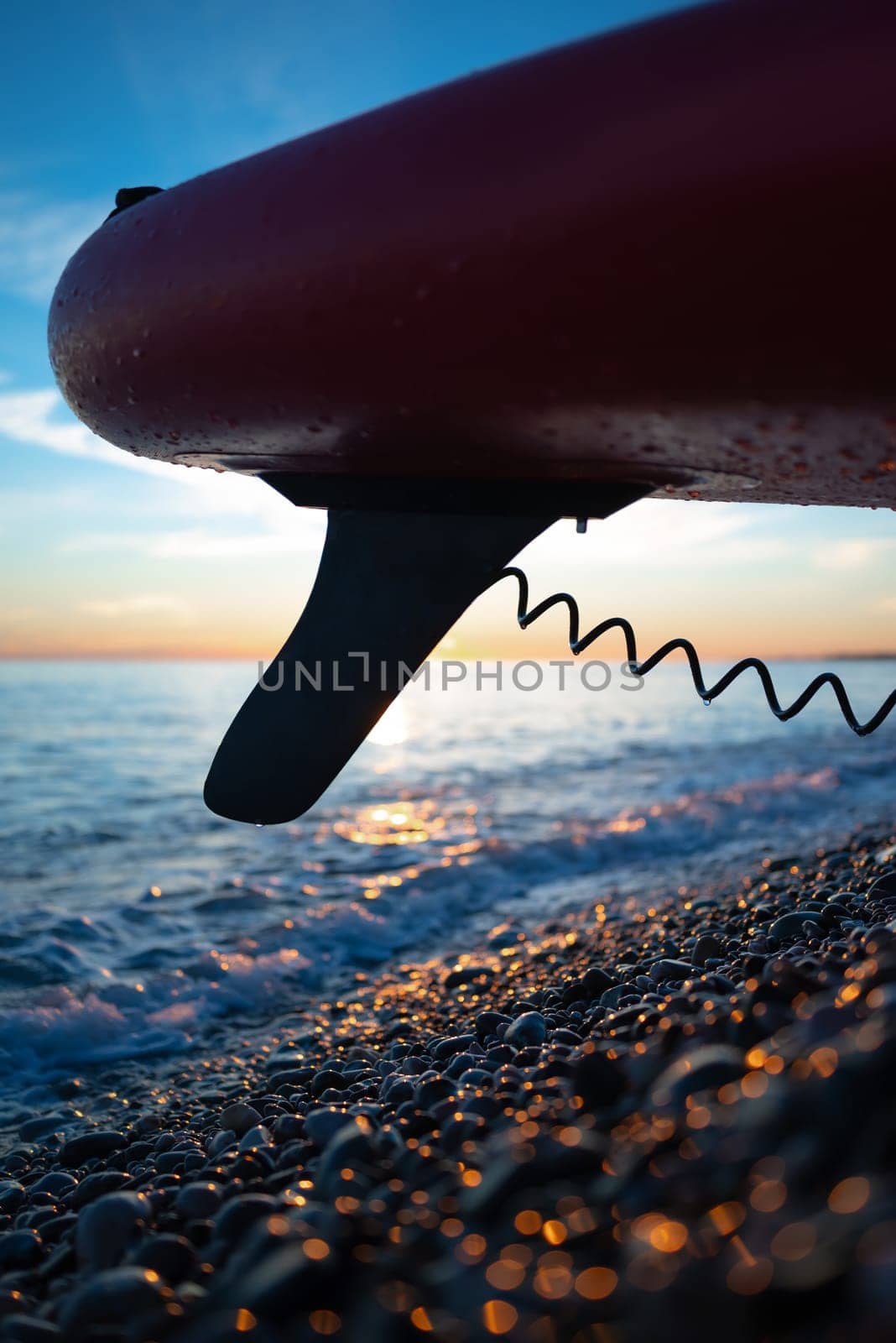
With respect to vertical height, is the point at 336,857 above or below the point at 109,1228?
below

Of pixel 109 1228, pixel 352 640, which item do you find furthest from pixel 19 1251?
pixel 352 640

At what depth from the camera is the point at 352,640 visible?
211cm

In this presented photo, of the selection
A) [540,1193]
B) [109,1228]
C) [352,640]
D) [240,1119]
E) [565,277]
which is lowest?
[240,1119]

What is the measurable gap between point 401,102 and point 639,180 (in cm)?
68

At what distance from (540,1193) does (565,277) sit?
1481mm

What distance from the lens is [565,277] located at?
1498 millimetres

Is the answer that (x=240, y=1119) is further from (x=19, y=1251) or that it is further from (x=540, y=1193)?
(x=540, y=1193)

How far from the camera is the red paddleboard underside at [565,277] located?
53.3 inches

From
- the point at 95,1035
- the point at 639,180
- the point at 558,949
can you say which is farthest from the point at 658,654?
the point at 95,1035

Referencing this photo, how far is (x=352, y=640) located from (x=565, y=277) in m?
1.03

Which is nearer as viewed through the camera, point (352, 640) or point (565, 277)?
point (565, 277)

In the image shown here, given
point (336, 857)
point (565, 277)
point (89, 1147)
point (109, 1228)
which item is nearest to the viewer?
point (109, 1228)

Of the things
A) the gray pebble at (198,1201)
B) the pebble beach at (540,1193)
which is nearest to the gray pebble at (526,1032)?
the pebble beach at (540,1193)

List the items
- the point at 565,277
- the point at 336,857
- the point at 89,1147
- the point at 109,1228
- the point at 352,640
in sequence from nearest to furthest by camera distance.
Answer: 1. the point at 109,1228
2. the point at 565,277
3. the point at 89,1147
4. the point at 352,640
5. the point at 336,857
